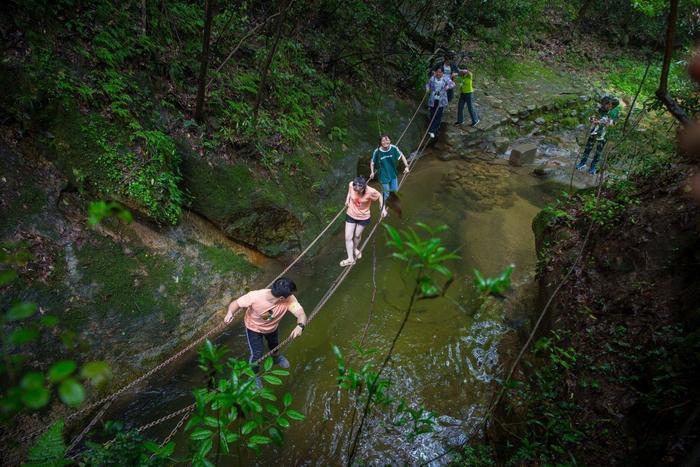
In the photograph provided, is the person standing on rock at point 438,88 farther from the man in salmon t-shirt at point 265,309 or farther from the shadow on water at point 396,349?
the man in salmon t-shirt at point 265,309

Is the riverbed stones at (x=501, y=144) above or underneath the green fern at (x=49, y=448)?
above

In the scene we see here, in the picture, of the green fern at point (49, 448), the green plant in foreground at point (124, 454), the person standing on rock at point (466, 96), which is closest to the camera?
→ the green plant in foreground at point (124, 454)

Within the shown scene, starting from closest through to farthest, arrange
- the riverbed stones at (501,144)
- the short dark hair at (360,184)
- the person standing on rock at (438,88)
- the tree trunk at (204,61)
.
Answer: the tree trunk at (204,61), the short dark hair at (360,184), the person standing on rock at (438,88), the riverbed stones at (501,144)

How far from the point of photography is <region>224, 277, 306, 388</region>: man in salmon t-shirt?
13.8ft

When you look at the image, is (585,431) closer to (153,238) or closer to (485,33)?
(153,238)

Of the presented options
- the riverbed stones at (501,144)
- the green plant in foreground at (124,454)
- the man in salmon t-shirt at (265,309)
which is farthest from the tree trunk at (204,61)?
the riverbed stones at (501,144)

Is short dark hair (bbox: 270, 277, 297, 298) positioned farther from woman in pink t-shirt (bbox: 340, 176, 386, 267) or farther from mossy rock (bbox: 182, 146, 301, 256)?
mossy rock (bbox: 182, 146, 301, 256)

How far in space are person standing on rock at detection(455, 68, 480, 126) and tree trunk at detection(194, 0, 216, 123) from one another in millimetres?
6917

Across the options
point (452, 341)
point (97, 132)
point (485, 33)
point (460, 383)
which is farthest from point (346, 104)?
point (485, 33)

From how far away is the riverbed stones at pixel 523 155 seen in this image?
1066 cm

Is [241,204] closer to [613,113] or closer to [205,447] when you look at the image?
[205,447]

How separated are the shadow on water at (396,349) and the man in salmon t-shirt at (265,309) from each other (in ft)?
3.12

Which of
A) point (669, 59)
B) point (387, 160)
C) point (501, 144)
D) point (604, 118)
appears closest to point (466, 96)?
point (501, 144)

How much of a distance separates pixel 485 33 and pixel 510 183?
776 cm
